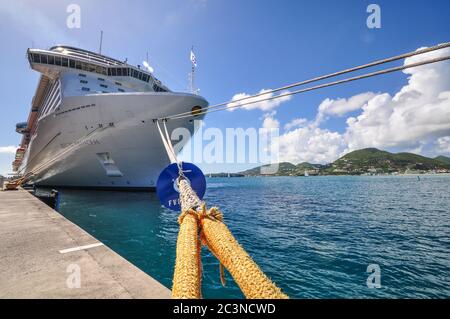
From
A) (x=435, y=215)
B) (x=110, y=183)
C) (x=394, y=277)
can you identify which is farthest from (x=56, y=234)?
(x=435, y=215)

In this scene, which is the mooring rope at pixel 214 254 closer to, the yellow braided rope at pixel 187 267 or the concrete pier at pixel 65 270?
the yellow braided rope at pixel 187 267

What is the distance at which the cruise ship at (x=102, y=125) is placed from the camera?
56.6 ft

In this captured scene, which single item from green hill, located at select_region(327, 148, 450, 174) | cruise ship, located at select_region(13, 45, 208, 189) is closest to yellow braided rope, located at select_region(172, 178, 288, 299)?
cruise ship, located at select_region(13, 45, 208, 189)

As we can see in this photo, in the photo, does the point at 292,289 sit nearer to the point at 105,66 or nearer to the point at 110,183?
the point at 110,183

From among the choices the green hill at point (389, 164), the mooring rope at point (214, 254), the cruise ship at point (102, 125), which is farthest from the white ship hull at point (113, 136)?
the green hill at point (389, 164)

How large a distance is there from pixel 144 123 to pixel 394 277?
17283 mm

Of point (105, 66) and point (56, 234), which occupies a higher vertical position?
point (105, 66)

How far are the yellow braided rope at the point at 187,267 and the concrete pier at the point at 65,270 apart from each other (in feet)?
2.23

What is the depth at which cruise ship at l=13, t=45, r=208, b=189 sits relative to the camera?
17.2 metres

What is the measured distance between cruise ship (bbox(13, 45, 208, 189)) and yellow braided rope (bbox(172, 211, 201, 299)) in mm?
16169

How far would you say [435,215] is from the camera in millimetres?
17406

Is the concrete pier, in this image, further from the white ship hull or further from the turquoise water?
the white ship hull
